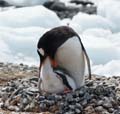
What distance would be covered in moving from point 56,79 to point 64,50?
1.18 feet

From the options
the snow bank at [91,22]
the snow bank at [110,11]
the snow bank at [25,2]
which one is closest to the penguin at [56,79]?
the snow bank at [91,22]

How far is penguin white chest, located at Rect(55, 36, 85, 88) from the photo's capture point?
7.41 metres

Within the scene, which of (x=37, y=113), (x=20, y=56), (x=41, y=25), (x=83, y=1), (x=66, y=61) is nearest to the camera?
(x=37, y=113)

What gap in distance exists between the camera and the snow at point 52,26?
2120 cm

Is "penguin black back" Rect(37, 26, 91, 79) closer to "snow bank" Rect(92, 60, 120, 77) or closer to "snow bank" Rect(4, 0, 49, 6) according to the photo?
"snow bank" Rect(92, 60, 120, 77)

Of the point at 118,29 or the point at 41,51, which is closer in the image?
the point at 41,51

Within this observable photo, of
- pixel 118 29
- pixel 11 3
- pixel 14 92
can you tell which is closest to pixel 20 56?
pixel 118 29

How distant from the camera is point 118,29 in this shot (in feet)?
86.6

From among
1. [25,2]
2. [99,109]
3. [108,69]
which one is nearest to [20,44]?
[108,69]

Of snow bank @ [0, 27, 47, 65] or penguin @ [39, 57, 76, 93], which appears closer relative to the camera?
penguin @ [39, 57, 76, 93]

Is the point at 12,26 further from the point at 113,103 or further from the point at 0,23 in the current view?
the point at 113,103

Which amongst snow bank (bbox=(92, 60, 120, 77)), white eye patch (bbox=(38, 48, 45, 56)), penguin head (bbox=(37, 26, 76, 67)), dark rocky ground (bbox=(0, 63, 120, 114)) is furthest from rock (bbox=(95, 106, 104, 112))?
snow bank (bbox=(92, 60, 120, 77))

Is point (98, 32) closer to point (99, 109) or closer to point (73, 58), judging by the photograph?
point (73, 58)

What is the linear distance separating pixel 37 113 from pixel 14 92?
2.33 ft
